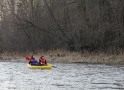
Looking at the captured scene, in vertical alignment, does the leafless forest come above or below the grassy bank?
above

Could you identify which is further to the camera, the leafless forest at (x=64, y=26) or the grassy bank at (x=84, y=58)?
the leafless forest at (x=64, y=26)

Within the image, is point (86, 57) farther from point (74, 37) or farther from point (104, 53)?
point (74, 37)

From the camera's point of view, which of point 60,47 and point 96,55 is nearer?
point 96,55

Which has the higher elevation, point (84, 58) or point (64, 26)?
point (64, 26)

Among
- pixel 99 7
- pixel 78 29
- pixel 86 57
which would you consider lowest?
pixel 86 57

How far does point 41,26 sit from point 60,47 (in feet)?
17.2

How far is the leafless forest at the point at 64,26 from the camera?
1375 inches

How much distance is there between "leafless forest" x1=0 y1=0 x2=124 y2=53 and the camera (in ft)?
115

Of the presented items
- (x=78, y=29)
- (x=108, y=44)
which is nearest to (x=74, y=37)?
(x=78, y=29)

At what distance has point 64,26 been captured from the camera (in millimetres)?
39969

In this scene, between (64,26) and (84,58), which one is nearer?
(84,58)

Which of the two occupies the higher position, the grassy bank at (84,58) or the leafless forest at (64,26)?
the leafless forest at (64,26)

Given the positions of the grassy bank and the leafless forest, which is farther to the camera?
the leafless forest

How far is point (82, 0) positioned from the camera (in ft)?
126
